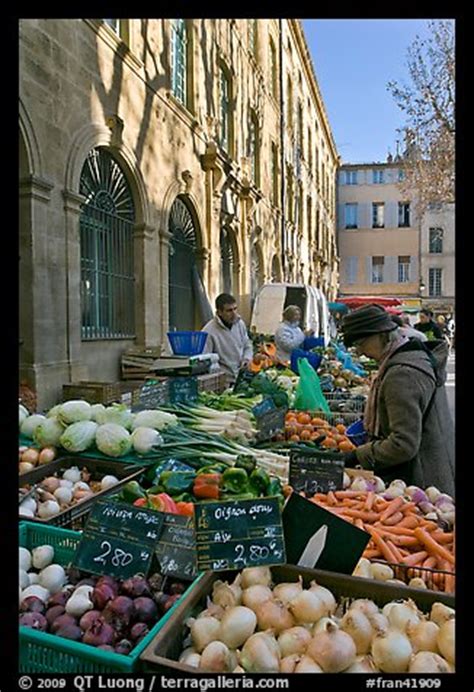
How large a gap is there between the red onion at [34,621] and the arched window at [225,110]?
47.1 ft

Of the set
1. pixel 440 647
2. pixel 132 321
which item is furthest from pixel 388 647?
pixel 132 321

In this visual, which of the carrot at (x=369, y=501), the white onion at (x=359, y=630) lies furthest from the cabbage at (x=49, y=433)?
the white onion at (x=359, y=630)

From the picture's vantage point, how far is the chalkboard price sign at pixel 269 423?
12.5ft

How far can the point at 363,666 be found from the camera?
150 cm

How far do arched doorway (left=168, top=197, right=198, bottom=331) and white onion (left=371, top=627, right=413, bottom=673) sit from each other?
10.2m

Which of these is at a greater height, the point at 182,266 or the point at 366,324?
the point at 182,266

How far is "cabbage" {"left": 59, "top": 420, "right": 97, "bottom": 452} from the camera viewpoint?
3293 millimetres

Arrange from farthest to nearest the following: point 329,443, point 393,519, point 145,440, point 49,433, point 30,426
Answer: point 329,443
point 30,426
point 49,433
point 145,440
point 393,519

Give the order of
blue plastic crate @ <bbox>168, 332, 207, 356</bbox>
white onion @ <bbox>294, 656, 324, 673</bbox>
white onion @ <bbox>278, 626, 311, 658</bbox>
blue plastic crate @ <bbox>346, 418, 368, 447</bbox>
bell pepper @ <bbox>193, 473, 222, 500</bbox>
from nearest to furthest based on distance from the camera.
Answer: white onion @ <bbox>294, 656, 324, 673</bbox> → white onion @ <bbox>278, 626, 311, 658</bbox> → bell pepper @ <bbox>193, 473, 222, 500</bbox> → blue plastic crate @ <bbox>346, 418, 368, 447</bbox> → blue plastic crate @ <bbox>168, 332, 207, 356</bbox>

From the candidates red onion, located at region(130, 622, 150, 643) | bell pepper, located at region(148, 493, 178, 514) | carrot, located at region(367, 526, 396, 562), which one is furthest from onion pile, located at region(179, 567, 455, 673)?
bell pepper, located at region(148, 493, 178, 514)

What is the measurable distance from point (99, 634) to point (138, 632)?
0.36ft

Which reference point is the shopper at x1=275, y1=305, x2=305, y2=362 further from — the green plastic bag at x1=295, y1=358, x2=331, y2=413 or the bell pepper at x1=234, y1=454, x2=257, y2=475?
the bell pepper at x1=234, y1=454, x2=257, y2=475

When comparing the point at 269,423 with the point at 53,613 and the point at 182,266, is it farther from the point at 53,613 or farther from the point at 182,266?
the point at 182,266

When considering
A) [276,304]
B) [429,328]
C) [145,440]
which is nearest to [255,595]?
[145,440]
